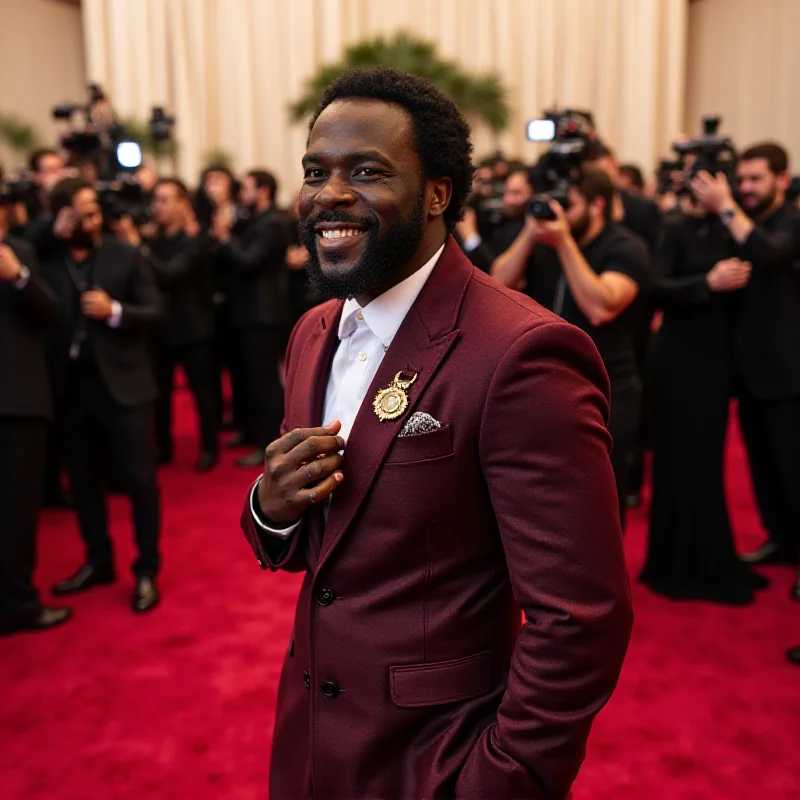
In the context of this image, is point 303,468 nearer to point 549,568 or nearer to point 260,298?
point 549,568

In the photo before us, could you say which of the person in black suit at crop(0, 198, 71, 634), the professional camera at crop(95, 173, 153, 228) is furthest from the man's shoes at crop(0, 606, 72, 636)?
the professional camera at crop(95, 173, 153, 228)

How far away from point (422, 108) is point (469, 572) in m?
0.67

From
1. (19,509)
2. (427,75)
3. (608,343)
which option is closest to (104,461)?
(19,509)

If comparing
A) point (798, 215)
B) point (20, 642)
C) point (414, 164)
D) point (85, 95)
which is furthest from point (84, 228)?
point (85, 95)

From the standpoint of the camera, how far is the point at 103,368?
11.3 ft

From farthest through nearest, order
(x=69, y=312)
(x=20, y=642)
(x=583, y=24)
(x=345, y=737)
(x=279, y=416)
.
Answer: (x=583, y=24) → (x=279, y=416) → (x=69, y=312) → (x=20, y=642) → (x=345, y=737)

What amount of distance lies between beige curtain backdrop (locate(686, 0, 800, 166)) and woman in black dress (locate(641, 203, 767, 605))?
331 inches

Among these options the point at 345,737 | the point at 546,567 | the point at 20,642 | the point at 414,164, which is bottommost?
the point at 20,642

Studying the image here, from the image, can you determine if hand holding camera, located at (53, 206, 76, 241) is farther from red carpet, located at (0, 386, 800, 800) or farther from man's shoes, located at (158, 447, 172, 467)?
man's shoes, located at (158, 447, 172, 467)

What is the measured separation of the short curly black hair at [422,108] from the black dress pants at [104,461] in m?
2.42

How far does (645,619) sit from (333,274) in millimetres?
2526

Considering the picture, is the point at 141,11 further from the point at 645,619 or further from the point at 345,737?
the point at 345,737

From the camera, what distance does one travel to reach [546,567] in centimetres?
110

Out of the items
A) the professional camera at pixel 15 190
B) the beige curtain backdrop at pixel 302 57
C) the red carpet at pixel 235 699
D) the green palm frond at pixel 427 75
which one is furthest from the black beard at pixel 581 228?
the beige curtain backdrop at pixel 302 57
